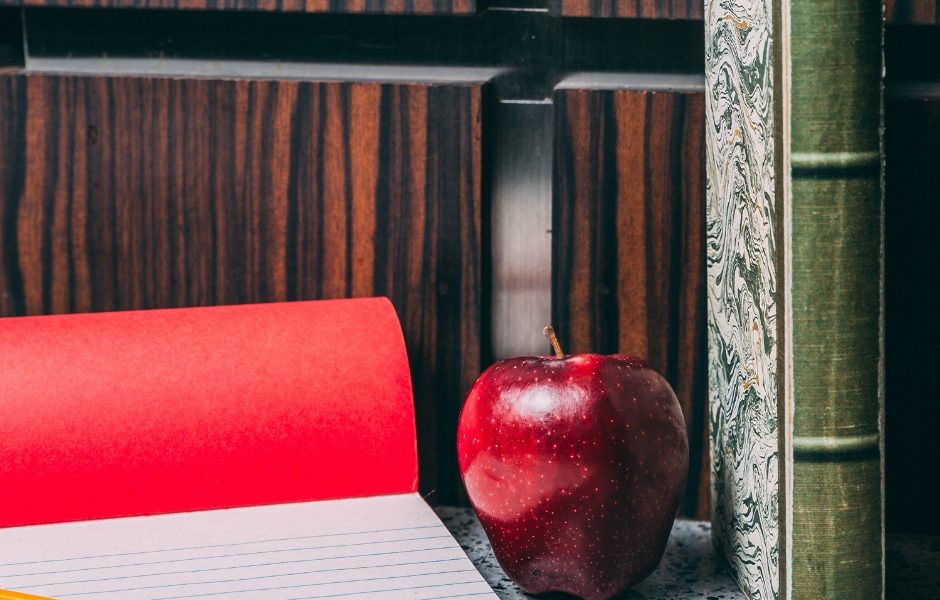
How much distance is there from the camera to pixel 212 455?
564 millimetres

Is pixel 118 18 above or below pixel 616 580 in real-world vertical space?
above

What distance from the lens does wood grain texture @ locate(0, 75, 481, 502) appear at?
0.69 metres

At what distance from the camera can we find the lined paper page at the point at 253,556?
1.59 feet

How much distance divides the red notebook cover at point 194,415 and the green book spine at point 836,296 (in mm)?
258

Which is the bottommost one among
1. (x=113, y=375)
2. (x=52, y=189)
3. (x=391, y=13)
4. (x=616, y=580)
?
(x=616, y=580)

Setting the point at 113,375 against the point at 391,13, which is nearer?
the point at 113,375

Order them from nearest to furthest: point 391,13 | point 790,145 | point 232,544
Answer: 1. point 790,145
2. point 232,544
3. point 391,13

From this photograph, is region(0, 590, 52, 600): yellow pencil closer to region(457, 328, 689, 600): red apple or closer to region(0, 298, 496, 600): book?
region(0, 298, 496, 600): book

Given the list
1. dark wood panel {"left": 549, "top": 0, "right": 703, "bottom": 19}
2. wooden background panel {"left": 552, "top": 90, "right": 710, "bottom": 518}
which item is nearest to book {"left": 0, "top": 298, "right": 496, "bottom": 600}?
wooden background panel {"left": 552, "top": 90, "right": 710, "bottom": 518}
